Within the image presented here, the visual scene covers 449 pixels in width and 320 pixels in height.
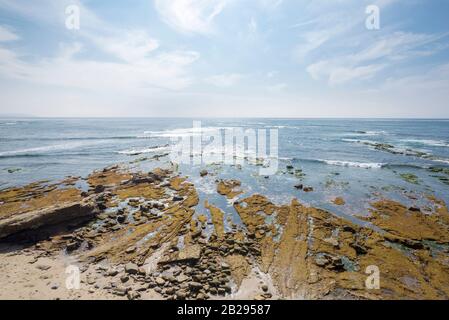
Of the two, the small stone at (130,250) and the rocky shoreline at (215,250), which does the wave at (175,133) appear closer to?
the rocky shoreline at (215,250)

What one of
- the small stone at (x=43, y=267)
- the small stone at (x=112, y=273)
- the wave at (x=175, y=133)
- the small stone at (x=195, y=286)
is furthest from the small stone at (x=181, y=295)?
the wave at (x=175, y=133)

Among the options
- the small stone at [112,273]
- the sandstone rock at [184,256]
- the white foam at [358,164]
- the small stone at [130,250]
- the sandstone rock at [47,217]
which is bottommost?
the small stone at [112,273]

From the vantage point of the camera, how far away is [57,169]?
2995 centimetres

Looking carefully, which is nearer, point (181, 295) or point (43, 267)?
point (181, 295)

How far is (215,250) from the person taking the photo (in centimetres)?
1188

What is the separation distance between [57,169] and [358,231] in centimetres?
3457

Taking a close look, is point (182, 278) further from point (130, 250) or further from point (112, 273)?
point (130, 250)

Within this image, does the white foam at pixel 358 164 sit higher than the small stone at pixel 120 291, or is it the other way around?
the white foam at pixel 358 164
